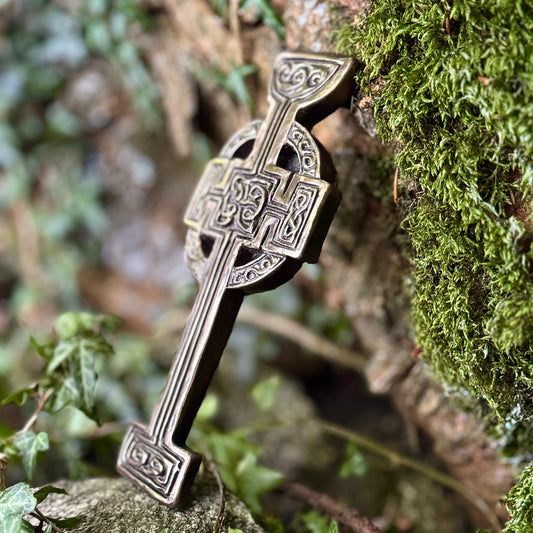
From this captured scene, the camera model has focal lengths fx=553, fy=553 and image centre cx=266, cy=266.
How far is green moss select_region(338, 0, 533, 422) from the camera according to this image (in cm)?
97

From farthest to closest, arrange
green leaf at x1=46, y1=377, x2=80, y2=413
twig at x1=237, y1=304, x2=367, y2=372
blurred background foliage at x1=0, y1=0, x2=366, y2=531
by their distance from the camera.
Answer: blurred background foliage at x1=0, y1=0, x2=366, y2=531 → twig at x1=237, y1=304, x2=367, y2=372 → green leaf at x1=46, y1=377, x2=80, y2=413

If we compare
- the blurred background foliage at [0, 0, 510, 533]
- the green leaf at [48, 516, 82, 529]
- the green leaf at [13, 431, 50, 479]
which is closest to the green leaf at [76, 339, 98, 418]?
the blurred background foliage at [0, 0, 510, 533]

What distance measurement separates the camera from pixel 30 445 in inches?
52.5

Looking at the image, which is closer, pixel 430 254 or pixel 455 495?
pixel 430 254

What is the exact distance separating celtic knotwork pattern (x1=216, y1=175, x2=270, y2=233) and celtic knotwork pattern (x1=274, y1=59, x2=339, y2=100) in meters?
0.22

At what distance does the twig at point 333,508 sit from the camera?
51.6 inches

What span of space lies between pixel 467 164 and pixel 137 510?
1009mm

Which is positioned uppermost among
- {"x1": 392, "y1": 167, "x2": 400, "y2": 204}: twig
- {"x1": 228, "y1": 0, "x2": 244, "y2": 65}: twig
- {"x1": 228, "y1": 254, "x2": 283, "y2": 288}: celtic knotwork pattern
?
{"x1": 228, "y1": 0, "x2": 244, "y2": 65}: twig

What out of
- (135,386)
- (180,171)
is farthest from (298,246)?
(180,171)

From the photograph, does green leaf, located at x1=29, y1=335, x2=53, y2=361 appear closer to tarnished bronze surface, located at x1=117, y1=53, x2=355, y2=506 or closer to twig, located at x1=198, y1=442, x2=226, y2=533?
tarnished bronze surface, located at x1=117, y1=53, x2=355, y2=506

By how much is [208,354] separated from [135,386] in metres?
1.14

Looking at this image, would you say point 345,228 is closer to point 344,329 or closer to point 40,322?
point 344,329

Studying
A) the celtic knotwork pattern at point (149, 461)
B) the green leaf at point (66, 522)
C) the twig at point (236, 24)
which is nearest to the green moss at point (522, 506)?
the celtic knotwork pattern at point (149, 461)

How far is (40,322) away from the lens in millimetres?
2693
